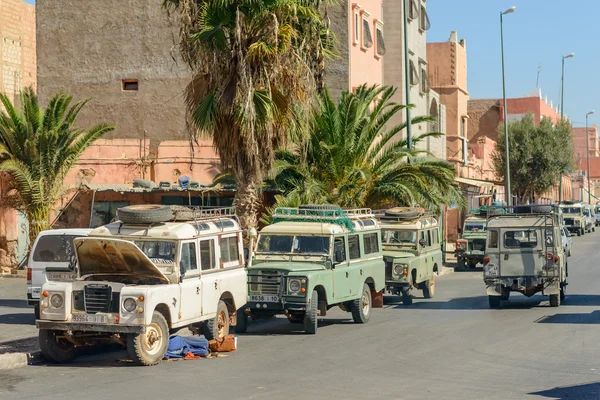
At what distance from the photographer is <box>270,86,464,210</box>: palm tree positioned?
1164 inches

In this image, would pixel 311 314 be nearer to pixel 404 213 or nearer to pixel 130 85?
pixel 404 213

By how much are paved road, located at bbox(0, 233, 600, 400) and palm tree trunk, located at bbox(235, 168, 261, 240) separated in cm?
264

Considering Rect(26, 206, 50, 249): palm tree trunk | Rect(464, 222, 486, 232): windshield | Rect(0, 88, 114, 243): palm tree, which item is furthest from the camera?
Rect(464, 222, 486, 232): windshield

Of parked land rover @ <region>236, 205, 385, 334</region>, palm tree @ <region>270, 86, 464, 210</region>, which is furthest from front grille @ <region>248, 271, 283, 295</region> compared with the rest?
palm tree @ <region>270, 86, 464, 210</region>

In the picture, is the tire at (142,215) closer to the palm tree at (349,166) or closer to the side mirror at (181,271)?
the side mirror at (181,271)

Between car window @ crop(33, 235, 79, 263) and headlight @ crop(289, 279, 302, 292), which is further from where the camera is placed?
car window @ crop(33, 235, 79, 263)

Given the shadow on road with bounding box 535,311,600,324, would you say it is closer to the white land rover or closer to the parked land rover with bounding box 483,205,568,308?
the parked land rover with bounding box 483,205,568,308

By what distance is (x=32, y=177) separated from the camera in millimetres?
30469

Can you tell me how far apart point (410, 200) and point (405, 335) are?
11615 mm

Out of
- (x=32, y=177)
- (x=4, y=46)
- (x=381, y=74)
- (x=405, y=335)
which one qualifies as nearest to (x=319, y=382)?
(x=405, y=335)

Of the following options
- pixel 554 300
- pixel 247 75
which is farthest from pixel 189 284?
pixel 554 300

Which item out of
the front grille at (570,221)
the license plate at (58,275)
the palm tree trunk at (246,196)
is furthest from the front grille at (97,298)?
the front grille at (570,221)

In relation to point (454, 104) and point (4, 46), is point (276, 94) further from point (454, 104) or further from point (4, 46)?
point (454, 104)

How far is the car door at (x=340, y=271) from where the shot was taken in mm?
19875
